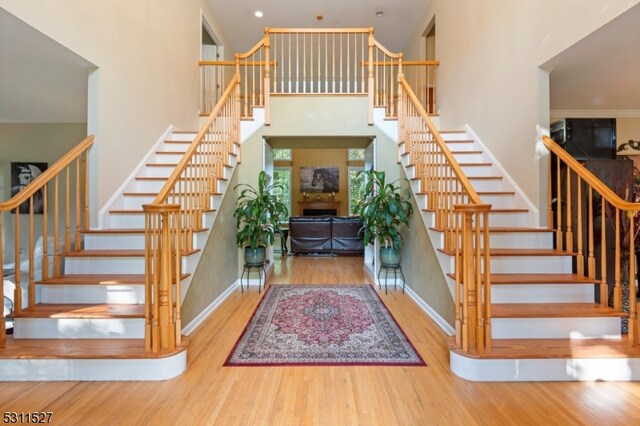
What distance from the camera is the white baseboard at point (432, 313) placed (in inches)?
107

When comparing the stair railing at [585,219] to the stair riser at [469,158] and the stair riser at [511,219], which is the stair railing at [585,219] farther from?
the stair riser at [469,158]

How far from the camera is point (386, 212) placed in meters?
3.87

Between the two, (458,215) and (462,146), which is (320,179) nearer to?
(462,146)

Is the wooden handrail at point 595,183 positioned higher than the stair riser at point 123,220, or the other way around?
the wooden handrail at point 595,183

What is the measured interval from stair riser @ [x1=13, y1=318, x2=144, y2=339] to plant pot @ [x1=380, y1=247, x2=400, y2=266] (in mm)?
2738

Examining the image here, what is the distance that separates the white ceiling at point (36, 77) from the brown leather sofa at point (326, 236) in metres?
4.25

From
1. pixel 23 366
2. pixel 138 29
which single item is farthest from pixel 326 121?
pixel 23 366

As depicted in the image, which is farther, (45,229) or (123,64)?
(123,64)

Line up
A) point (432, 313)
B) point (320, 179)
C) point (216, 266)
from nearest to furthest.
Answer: point (432, 313) < point (216, 266) < point (320, 179)

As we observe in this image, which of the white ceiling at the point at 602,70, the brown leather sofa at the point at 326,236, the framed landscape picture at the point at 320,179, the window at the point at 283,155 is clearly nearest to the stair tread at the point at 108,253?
the white ceiling at the point at 602,70

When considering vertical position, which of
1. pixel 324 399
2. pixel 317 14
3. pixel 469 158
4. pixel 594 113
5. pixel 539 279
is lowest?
pixel 324 399

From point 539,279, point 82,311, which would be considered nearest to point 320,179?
point 539,279

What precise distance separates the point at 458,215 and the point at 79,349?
2821 mm

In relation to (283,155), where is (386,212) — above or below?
below
